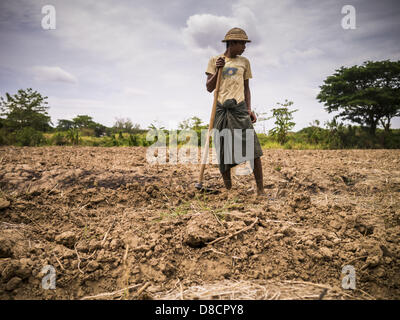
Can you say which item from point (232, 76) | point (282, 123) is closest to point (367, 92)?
point (282, 123)

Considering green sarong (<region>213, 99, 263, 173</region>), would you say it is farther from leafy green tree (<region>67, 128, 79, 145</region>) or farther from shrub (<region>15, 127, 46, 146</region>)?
shrub (<region>15, 127, 46, 146</region>)

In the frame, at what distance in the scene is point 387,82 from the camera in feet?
42.9

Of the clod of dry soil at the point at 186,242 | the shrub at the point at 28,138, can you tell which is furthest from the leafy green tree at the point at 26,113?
the clod of dry soil at the point at 186,242

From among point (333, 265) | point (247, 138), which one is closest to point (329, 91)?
point (247, 138)

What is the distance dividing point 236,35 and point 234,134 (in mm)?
992

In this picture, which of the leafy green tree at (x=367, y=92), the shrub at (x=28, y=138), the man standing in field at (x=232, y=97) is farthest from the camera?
the leafy green tree at (x=367, y=92)

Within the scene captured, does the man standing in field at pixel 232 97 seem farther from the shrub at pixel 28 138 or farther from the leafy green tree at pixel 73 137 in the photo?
the shrub at pixel 28 138

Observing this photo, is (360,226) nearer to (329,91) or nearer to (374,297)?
(374,297)

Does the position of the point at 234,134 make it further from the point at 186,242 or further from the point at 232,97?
the point at 186,242

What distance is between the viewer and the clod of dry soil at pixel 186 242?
1.31m

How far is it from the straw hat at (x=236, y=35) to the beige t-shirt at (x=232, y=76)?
8.0 inches

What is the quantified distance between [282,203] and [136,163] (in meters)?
2.24

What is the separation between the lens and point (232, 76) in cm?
252

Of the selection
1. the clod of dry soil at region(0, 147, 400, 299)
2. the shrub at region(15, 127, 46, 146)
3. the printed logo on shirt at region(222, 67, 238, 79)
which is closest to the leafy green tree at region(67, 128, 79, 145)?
the shrub at region(15, 127, 46, 146)
